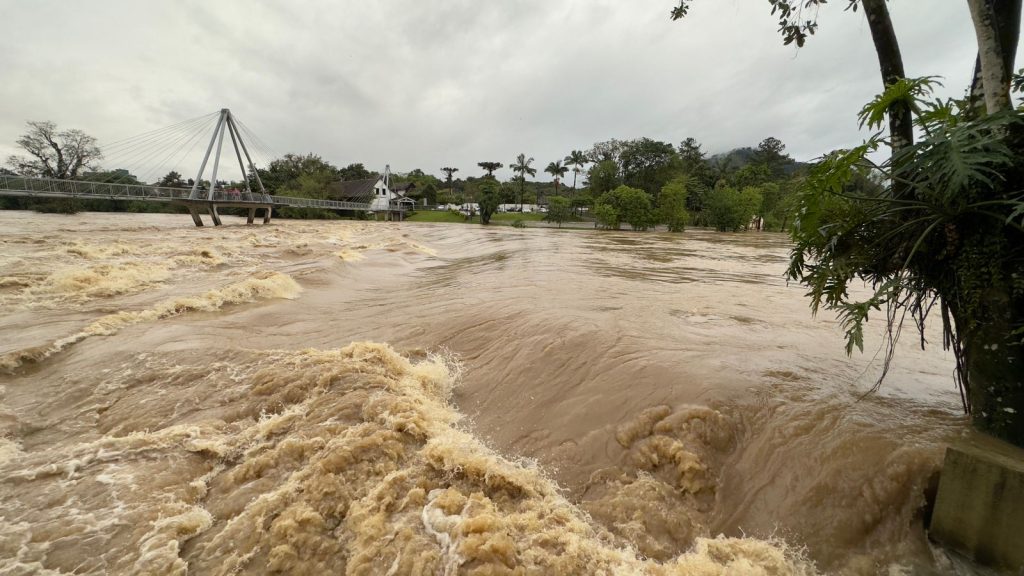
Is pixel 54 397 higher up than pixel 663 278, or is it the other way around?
pixel 663 278

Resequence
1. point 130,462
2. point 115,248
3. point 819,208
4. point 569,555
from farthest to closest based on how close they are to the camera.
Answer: point 115,248, point 130,462, point 819,208, point 569,555

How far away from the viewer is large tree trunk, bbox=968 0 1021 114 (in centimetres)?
247

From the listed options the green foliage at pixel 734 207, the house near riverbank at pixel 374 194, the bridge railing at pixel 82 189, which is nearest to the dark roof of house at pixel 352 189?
the house near riverbank at pixel 374 194

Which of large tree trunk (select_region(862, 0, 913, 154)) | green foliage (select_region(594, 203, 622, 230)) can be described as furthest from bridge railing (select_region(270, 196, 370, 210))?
large tree trunk (select_region(862, 0, 913, 154))

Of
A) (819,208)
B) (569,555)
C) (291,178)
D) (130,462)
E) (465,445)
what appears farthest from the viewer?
(291,178)

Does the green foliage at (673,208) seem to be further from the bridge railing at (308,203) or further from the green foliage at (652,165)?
the bridge railing at (308,203)

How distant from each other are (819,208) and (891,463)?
182 centimetres

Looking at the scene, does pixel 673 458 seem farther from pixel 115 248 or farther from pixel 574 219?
pixel 574 219

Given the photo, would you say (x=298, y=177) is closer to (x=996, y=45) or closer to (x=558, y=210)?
(x=558, y=210)

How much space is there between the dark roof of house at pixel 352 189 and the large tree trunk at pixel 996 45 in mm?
77966

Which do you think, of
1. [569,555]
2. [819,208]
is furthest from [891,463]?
[569,555]

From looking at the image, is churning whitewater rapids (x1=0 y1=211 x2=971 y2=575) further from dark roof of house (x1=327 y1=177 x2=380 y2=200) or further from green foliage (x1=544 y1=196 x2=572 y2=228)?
dark roof of house (x1=327 y1=177 x2=380 y2=200)

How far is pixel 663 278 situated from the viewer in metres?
11.5

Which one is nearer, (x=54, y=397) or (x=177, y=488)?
(x=177, y=488)
